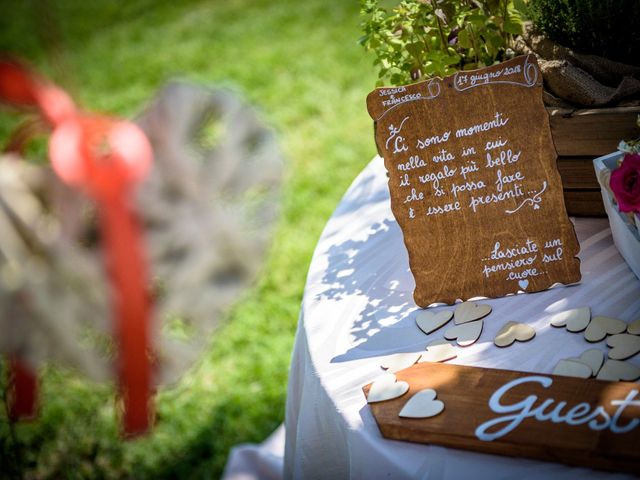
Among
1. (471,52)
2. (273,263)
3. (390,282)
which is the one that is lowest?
(273,263)

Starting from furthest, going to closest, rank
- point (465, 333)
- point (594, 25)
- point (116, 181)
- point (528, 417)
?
point (594, 25), point (465, 333), point (528, 417), point (116, 181)

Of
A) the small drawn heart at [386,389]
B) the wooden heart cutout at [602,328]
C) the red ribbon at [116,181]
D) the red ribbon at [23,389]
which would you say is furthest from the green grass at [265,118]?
the wooden heart cutout at [602,328]

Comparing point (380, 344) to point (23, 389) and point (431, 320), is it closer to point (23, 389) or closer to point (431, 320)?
point (431, 320)

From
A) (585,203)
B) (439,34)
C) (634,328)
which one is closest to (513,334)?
(634,328)

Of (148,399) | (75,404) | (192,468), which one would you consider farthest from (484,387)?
(75,404)

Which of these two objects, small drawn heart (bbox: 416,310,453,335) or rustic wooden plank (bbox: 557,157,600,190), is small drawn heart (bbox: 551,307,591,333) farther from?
rustic wooden plank (bbox: 557,157,600,190)

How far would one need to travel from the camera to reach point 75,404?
2.63m

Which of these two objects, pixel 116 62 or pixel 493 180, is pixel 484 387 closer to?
pixel 493 180

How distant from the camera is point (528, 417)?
0.93 meters

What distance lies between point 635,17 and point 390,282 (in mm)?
645

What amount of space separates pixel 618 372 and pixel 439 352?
0.26 m

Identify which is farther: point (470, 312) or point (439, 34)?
point (439, 34)

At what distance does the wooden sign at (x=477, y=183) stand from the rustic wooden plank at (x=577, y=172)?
0.15m

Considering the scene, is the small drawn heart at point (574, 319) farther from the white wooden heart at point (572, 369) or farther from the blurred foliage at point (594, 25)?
the blurred foliage at point (594, 25)
